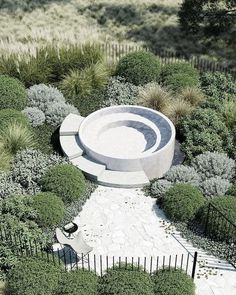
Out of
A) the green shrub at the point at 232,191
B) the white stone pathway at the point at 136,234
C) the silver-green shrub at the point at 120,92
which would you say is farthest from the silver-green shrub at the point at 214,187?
the silver-green shrub at the point at 120,92

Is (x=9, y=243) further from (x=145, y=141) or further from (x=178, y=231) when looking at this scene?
(x=145, y=141)

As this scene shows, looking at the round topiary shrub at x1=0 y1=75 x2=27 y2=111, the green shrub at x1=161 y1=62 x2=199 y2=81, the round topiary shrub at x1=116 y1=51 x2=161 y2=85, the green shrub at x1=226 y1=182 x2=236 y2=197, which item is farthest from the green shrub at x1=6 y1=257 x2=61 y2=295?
the green shrub at x1=161 y1=62 x2=199 y2=81

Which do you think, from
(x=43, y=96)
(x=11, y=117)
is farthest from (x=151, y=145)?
(x=11, y=117)

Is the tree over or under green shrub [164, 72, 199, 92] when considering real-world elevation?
over

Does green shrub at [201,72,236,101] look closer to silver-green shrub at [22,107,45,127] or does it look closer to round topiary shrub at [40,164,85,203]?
silver-green shrub at [22,107,45,127]

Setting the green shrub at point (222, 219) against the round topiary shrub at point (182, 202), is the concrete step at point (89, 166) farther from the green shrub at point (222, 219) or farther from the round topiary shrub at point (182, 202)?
the green shrub at point (222, 219)
